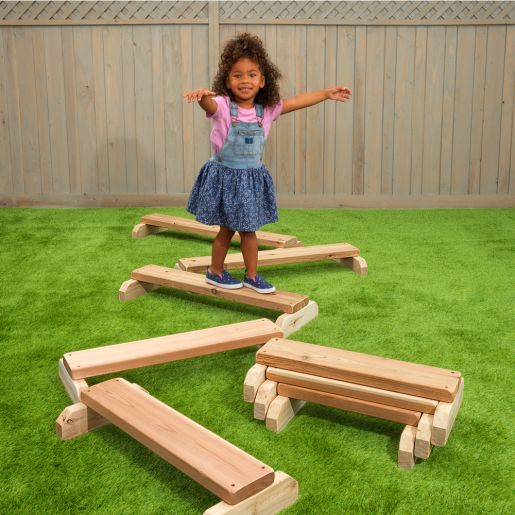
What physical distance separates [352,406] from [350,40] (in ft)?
15.0

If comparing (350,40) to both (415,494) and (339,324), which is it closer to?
(339,324)

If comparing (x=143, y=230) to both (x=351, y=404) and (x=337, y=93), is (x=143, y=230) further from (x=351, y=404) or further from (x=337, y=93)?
(x=351, y=404)

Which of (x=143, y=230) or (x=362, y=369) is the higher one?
(x=362, y=369)

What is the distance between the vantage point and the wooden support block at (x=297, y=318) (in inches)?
129

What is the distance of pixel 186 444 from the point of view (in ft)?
6.82

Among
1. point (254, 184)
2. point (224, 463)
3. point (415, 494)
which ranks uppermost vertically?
point (254, 184)

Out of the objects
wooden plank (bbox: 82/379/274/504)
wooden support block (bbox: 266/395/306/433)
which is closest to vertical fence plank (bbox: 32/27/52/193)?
wooden plank (bbox: 82/379/274/504)

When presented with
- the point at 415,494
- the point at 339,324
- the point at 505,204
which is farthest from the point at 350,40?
the point at 415,494

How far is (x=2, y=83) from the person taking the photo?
6.39 meters

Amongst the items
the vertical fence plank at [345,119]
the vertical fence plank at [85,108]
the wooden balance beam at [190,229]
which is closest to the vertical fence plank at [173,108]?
the vertical fence plank at [85,108]

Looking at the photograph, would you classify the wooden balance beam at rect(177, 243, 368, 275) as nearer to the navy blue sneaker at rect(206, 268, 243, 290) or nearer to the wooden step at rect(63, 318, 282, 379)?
the navy blue sneaker at rect(206, 268, 243, 290)

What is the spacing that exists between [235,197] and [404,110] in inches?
131

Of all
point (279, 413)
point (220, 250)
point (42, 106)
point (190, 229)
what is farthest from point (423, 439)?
point (42, 106)

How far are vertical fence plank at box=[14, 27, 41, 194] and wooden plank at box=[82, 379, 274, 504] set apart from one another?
452cm
